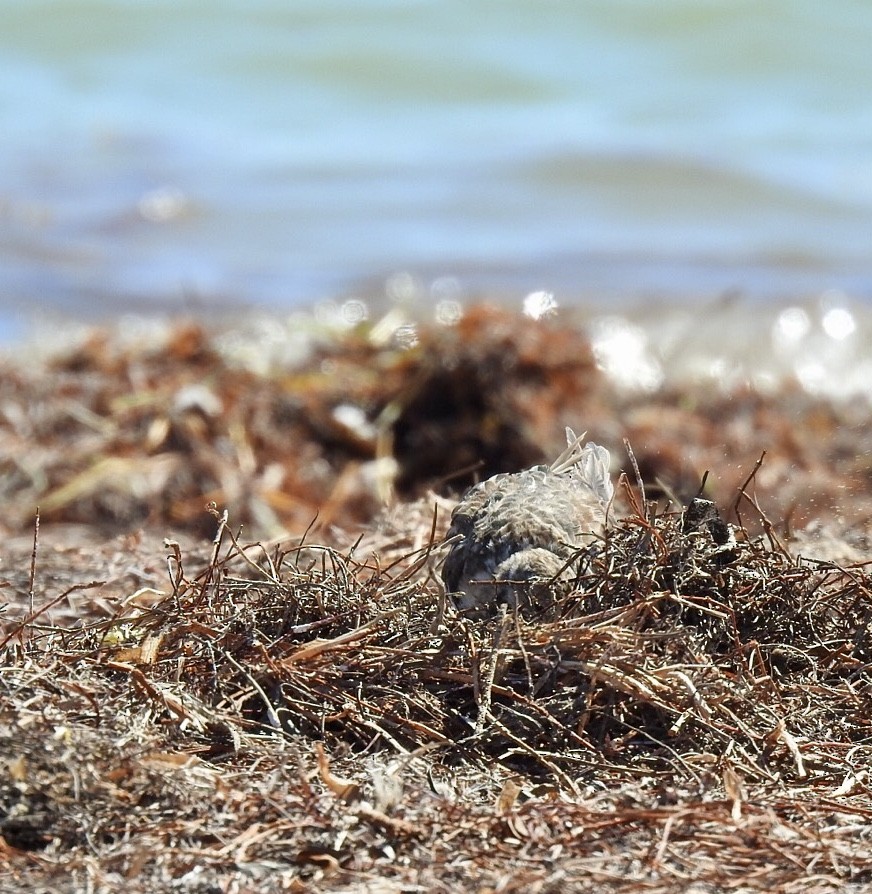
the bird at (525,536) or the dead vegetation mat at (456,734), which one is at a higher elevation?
the bird at (525,536)

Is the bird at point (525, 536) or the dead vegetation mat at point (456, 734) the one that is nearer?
the dead vegetation mat at point (456, 734)

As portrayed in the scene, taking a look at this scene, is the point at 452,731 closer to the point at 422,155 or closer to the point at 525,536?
the point at 525,536

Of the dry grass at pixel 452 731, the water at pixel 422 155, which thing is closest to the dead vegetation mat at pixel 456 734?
the dry grass at pixel 452 731

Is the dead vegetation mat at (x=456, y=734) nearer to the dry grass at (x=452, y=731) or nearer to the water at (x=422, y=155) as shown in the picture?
the dry grass at (x=452, y=731)

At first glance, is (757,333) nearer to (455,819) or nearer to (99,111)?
(455,819)

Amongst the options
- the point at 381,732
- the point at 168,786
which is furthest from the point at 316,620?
the point at 168,786

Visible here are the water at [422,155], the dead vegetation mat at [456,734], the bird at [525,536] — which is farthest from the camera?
the water at [422,155]
